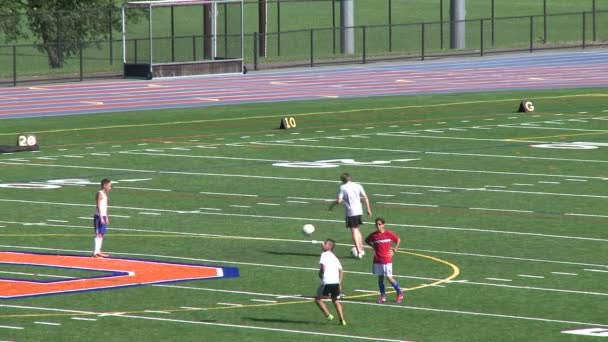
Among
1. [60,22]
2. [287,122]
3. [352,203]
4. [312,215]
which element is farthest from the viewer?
[60,22]

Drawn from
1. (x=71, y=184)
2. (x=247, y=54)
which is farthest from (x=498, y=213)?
(x=247, y=54)

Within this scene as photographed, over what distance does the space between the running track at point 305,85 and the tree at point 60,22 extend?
6.66 metres

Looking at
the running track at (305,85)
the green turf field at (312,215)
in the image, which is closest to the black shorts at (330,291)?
the green turf field at (312,215)

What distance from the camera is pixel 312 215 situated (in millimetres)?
33531

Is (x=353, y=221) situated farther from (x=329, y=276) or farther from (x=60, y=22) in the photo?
(x=60, y=22)

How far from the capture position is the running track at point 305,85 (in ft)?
202

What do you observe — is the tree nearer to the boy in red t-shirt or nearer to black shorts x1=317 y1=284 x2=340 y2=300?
the boy in red t-shirt

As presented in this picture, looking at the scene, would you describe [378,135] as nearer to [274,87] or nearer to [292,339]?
[274,87]

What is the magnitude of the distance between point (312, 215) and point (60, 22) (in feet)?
146

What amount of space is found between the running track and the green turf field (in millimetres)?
3897

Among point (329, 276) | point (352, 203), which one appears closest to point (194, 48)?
point (352, 203)

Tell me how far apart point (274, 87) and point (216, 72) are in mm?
6373

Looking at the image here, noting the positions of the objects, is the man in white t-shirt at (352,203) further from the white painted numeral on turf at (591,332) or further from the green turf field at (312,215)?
the white painted numeral on turf at (591,332)

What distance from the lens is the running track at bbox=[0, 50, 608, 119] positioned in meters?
61.7
